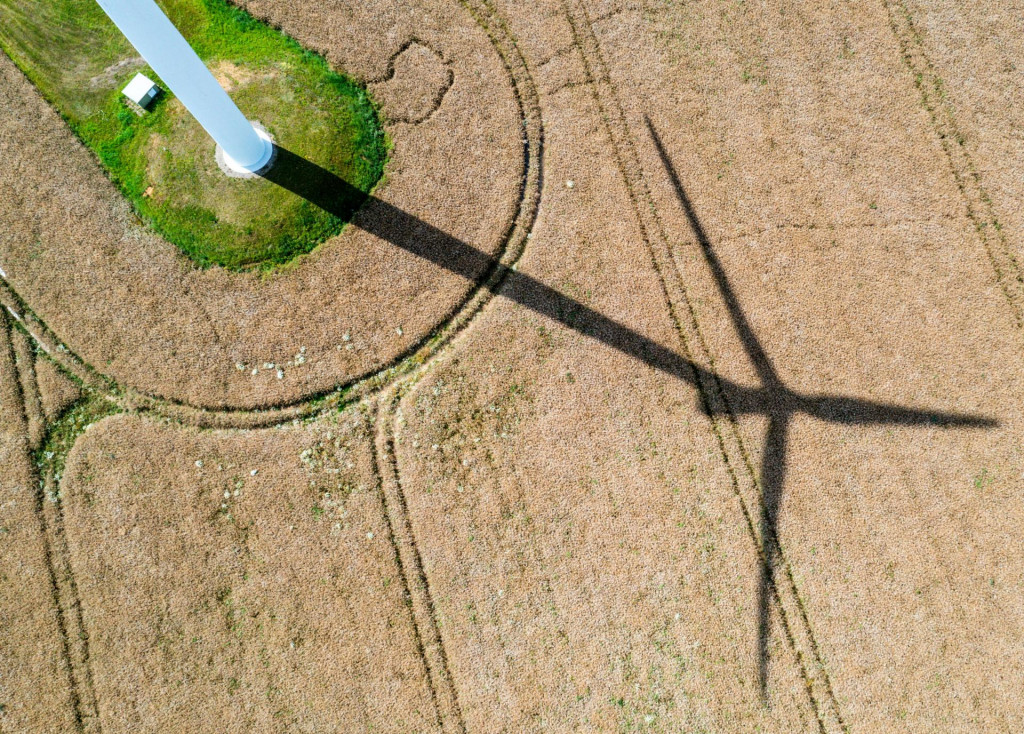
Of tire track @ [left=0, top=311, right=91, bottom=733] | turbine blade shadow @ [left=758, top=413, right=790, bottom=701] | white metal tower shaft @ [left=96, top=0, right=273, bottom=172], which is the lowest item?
turbine blade shadow @ [left=758, top=413, right=790, bottom=701]

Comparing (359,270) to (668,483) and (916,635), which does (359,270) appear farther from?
(916,635)

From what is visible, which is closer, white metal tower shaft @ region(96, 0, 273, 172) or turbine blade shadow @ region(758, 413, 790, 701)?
white metal tower shaft @ region(96, 0, 273, 172)

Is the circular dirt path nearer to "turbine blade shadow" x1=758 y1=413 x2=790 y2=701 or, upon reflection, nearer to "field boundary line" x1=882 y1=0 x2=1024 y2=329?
"turbine blade shadow" x1=758 y1=413 x2=790 y2=701

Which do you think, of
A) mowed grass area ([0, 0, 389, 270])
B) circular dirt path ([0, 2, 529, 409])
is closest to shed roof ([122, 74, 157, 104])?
mowed grass area ([0, 0, 389, 270])

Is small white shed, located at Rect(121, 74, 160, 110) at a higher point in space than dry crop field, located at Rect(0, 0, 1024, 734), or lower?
higher

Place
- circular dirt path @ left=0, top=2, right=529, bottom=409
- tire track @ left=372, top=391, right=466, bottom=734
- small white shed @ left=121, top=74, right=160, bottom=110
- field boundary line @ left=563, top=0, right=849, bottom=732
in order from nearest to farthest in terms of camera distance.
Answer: tire track @ left=372, top=391, right=466, bottom=734 < field boundary line @ left=563, top=0, right=849, bottom=732 < circular dirt path @ left=0, top=2, right=529, bottom=409 < small white shed @ left=121, top=74, right=160, bottom=110

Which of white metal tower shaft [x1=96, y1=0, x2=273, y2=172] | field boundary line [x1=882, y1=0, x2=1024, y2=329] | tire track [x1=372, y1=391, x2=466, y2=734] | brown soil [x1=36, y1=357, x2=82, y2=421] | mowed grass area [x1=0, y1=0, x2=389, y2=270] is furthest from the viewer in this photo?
field boundary line [x1=882, y1=0, x2=1024, y2=329]

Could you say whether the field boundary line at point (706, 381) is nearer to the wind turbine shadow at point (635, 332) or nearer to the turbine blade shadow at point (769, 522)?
the turbine blade shadow at point (769, 522)

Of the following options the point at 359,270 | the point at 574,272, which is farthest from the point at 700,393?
the point at 359,270
